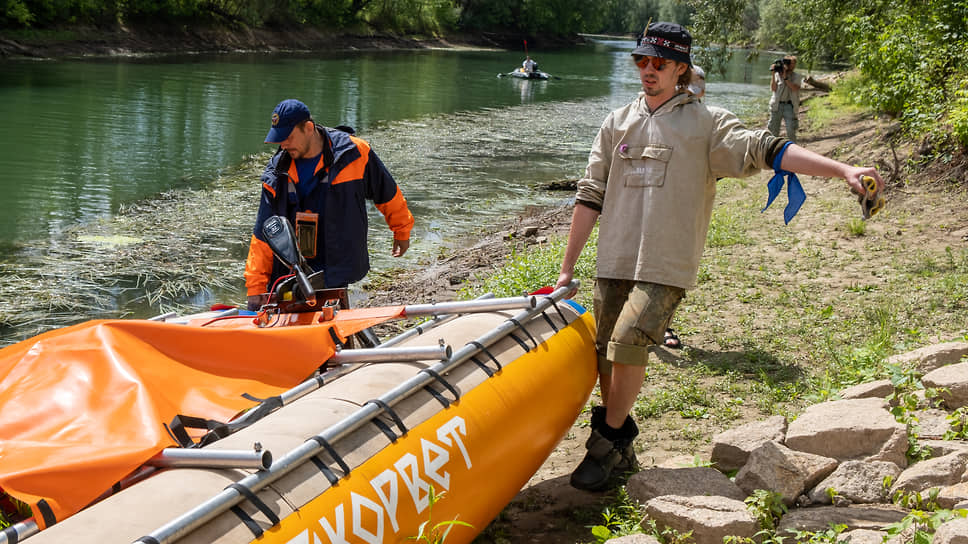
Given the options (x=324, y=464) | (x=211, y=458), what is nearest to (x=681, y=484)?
(x=324, y=464)

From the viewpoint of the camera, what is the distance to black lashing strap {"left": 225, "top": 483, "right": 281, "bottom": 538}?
291cm

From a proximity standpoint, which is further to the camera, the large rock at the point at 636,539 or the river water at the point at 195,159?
the river water at the point at 195,159

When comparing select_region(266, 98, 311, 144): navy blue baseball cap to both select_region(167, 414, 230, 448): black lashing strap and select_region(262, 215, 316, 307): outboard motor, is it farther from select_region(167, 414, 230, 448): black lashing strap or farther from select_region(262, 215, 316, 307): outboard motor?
select_region(167, 414, 230, 448): black lashing strap

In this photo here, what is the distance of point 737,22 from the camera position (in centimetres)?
2164

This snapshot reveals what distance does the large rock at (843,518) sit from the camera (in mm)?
3455

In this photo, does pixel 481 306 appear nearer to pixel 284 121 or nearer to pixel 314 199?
pixel 314 199

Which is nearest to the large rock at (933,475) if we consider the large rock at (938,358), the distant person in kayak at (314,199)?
the large rock at (938,358)

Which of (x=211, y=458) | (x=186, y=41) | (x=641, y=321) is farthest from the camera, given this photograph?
(x=186, y=41)

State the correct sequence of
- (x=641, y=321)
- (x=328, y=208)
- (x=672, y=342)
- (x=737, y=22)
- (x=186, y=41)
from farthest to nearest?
(x=186, y=41), (x=737, y=22), (x=672, y=342), (x=328, y=208), (x=641, y=321)

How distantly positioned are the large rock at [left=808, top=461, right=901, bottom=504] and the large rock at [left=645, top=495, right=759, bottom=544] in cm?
38

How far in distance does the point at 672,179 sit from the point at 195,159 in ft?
48.8

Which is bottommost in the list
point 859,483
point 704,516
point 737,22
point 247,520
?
point 704,516

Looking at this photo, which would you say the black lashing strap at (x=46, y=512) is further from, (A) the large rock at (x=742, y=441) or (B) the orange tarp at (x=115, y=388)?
(A) the large rock at (x=742, y=441)

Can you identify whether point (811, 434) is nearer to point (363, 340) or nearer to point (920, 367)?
point (920, 367)
